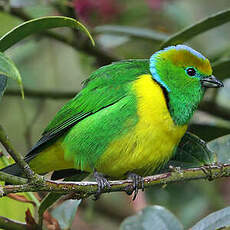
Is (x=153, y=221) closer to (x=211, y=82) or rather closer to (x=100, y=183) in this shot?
(x=100, y=183)

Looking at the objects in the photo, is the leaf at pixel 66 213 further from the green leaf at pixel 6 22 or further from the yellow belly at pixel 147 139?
the green leaf at pixel 6 22

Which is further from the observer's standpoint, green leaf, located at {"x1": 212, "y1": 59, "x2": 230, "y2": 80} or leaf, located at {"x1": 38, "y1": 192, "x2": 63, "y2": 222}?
green leaf, located at {"x1": 212, "y1": 59, "x2": 230, "y2": 80}

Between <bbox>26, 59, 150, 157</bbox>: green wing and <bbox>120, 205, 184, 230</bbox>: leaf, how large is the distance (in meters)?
0.57

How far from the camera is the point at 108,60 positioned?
145 inches

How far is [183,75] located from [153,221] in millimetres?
766

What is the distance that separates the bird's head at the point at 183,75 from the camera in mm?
2648

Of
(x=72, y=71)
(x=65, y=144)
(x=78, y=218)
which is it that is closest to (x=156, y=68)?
(x=65, y=144)

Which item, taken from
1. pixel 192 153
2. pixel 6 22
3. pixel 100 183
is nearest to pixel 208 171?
pixel 192 153

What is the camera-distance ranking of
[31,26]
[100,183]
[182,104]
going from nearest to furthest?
[31,26] < [100,183] < [182,104]

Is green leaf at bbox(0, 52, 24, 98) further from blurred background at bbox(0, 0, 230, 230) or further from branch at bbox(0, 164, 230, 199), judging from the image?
blurred background at bbox(0, 0, 230, 230)

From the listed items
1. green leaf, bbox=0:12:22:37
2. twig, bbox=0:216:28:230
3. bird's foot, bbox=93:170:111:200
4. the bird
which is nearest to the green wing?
the bird

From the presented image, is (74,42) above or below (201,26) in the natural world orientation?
below

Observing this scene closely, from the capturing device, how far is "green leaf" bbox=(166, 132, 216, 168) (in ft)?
7.22

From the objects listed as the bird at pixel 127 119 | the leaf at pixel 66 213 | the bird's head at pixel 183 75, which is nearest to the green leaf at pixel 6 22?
the bird at pixel 127 119
